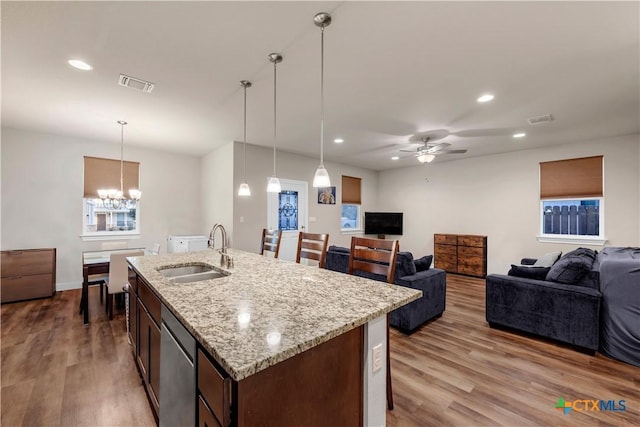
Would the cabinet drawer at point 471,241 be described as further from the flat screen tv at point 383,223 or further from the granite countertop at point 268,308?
the granite countertop at point 268,308

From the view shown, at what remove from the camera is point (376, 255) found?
2.08m

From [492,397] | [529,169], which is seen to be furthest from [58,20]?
[529,169]

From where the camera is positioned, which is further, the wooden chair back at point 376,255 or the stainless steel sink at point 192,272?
the stainless steel sink at point 192,272

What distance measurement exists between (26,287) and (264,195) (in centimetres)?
392

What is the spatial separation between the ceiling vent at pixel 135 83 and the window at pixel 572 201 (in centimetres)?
673

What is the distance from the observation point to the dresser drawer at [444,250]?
623 centimetres

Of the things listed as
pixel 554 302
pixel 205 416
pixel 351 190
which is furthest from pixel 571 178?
pixel 205 416

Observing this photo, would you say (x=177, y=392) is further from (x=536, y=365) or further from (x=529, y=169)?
(x=529, y=169)

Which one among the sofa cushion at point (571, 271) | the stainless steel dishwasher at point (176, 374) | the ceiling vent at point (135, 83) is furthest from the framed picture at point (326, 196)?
the stainless steel dishwasher at point (176, 374)

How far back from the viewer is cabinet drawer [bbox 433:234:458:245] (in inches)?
246

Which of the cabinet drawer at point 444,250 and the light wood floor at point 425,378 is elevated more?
the cabinet drawer at point 444,250

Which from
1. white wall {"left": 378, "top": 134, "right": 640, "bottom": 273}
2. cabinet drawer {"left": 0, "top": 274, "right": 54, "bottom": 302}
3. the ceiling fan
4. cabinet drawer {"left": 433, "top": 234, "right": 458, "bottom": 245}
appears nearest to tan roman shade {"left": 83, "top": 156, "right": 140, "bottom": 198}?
cabinet drawer {"left": 0, "top": 274, "right": 54, "bottom": 302}

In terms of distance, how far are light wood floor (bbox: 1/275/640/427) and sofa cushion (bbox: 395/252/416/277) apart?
0.68 metres

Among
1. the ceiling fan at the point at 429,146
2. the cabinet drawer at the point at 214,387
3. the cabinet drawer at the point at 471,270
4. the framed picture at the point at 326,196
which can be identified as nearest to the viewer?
the cabinet drawer at the point at 214,387
